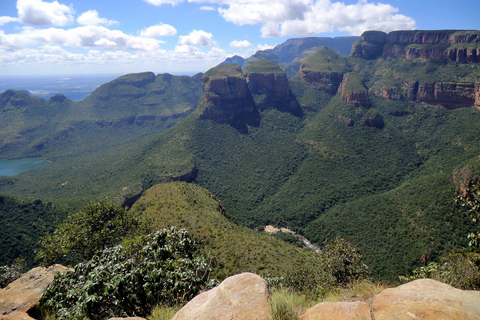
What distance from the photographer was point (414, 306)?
650 centimetres

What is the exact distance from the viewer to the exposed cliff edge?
103 m

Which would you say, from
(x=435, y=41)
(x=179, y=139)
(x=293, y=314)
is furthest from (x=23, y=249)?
(x=435, y=41)

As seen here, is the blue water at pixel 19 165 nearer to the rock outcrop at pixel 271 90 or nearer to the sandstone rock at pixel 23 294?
the rock outcrop at pixel 271 90

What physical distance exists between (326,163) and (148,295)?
9262cm

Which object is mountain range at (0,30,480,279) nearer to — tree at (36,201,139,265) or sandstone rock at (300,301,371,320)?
sandstone rock at (300,301,371,320)

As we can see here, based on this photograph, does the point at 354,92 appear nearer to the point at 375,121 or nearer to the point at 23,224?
the point at 375,121

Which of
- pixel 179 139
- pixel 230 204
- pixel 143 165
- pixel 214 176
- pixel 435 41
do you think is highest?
pixel 435 41

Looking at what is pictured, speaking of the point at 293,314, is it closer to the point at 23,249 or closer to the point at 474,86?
the point at 23,249

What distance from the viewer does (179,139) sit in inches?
4464

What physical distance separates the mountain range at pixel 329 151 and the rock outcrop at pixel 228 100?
638mm

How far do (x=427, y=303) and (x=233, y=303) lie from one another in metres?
6.11

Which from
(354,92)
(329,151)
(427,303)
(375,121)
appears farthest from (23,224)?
(354,92)

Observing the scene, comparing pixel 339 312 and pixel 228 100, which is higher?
pixel 228 100

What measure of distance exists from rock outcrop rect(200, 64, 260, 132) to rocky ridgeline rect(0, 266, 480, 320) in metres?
121
